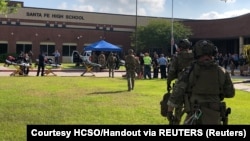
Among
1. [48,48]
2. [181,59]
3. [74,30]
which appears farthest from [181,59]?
[74,30]

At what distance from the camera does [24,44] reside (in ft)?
186

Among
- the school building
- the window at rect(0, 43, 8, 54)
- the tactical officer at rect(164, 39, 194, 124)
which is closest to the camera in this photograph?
the tactical officer at rect(164, 39, 194, 124)

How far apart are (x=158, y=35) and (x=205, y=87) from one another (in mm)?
51432

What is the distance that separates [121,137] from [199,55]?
4.98 feet

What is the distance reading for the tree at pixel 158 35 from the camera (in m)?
57.0

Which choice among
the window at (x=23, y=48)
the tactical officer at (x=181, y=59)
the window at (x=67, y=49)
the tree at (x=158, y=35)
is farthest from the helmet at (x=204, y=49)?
the window at (x=67, y=49)

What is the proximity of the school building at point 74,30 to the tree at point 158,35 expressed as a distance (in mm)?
3548

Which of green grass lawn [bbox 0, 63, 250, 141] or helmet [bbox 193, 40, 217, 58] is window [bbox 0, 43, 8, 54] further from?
helmet [bbox 193, 40, 217, 58]

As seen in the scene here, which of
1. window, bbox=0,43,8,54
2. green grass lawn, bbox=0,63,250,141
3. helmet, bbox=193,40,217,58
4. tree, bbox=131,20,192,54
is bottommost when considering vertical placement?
green grass lawn, bbox=0,63,250,141

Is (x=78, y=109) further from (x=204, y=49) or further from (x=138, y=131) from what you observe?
(x=204, y=49)

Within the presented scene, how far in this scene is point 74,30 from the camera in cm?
6044

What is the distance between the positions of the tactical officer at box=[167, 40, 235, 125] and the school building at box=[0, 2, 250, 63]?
153ft

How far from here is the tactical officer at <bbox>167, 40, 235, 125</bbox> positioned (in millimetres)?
5762

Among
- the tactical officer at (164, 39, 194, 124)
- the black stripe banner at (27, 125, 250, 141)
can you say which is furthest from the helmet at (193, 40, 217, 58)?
the tactical officer at (164, 39, 194, 124)
